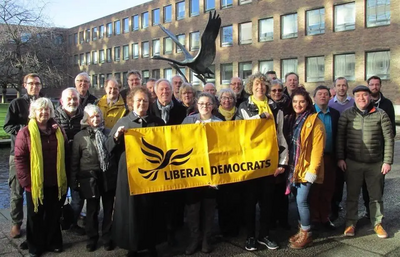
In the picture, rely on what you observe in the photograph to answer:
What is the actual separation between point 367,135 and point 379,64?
86.4 feet

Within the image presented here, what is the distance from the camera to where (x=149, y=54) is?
48625 millimetres

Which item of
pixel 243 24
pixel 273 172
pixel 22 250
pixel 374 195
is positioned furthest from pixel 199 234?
pixel 243 24

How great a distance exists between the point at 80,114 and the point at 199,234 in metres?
2.26

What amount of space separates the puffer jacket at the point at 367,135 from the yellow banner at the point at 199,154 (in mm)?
1116

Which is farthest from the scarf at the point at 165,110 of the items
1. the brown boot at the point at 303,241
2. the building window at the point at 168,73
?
the building window at the point at 168,73

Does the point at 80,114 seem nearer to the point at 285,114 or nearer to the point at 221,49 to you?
the point at 285,114

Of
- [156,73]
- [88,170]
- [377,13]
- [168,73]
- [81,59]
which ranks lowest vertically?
[88,170]

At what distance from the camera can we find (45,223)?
448cm

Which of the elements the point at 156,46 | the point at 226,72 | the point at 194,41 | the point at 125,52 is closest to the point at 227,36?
the point at 226,72

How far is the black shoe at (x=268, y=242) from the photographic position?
15.1ft

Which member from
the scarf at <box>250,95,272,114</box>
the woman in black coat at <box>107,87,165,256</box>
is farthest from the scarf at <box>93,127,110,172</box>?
the scarf at <box>250,95,272,114</box>

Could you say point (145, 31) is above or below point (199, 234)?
above

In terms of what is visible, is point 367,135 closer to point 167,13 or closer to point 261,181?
point 261,181

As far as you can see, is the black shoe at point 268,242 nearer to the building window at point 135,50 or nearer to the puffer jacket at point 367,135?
the puffer jacket at point 367,135
